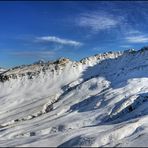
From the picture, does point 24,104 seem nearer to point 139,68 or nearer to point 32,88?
point 32,88

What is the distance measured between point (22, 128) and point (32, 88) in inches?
2416

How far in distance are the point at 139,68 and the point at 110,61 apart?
1236 inches

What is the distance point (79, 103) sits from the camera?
404 feet

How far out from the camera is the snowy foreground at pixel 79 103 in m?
53.5

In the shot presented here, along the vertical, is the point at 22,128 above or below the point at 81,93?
below

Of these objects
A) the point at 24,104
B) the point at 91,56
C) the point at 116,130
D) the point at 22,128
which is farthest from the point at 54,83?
the point at 116,130

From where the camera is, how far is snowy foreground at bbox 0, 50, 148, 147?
53.5 meters

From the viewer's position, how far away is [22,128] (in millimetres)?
101188

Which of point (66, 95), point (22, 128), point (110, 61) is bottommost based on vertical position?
point (22, 128)

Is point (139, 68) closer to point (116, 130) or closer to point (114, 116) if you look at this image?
point (114, 116)

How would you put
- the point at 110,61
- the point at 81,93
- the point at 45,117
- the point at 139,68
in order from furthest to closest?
the point at 110,61
the point at 139,68
the point at 81,93
the point at 45,117

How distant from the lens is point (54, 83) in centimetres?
16025

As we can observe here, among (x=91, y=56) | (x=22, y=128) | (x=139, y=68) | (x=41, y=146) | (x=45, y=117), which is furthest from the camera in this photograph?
(x=91, y=56)

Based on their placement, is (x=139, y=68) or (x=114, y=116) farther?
(x=139, y=68)
